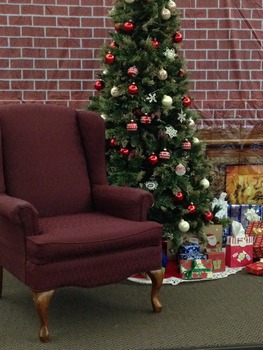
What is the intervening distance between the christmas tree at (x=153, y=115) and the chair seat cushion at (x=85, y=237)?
0.62m

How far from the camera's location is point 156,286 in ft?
9.04

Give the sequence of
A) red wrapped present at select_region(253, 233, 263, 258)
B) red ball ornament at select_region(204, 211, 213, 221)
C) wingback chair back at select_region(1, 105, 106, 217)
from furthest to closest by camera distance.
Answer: red wrapped present at select_region(253, 233, 263, 258) → red ball ornament at select_region(204, 211, 213, 221) → wingback chair back at select_region(1, 105, 106, 217)

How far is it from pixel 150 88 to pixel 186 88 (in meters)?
0.26

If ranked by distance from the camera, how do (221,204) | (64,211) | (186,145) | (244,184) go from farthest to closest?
(244,184) → (221,204) → (186,145) → (64,211)

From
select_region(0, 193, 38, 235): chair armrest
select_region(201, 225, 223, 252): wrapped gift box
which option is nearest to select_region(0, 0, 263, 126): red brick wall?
select_region(201, 225, 223, 252): wrapped gift box

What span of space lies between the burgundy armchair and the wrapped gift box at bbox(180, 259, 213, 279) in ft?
1.81

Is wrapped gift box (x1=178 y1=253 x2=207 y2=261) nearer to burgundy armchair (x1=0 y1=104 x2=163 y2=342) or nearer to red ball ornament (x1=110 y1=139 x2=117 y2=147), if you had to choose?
burgundy armchair (x1=0 y1=104 x2=163 y2=342)

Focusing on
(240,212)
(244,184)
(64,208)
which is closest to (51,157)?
(64,208)

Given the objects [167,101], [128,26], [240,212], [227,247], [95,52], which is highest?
[128,26]

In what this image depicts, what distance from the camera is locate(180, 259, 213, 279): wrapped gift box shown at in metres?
3.30

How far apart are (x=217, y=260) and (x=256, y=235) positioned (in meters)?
0.50

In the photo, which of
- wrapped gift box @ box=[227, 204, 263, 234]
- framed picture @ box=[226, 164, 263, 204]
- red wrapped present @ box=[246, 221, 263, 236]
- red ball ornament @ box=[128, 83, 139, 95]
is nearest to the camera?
red ball ornament @ box=[128, 83, 139, 95]

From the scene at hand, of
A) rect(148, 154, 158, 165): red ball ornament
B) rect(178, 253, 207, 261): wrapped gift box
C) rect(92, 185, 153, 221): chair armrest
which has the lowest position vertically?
rect(178, 253, 207, 261): wrapped gift box

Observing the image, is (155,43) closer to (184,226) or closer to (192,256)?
(184,226)
